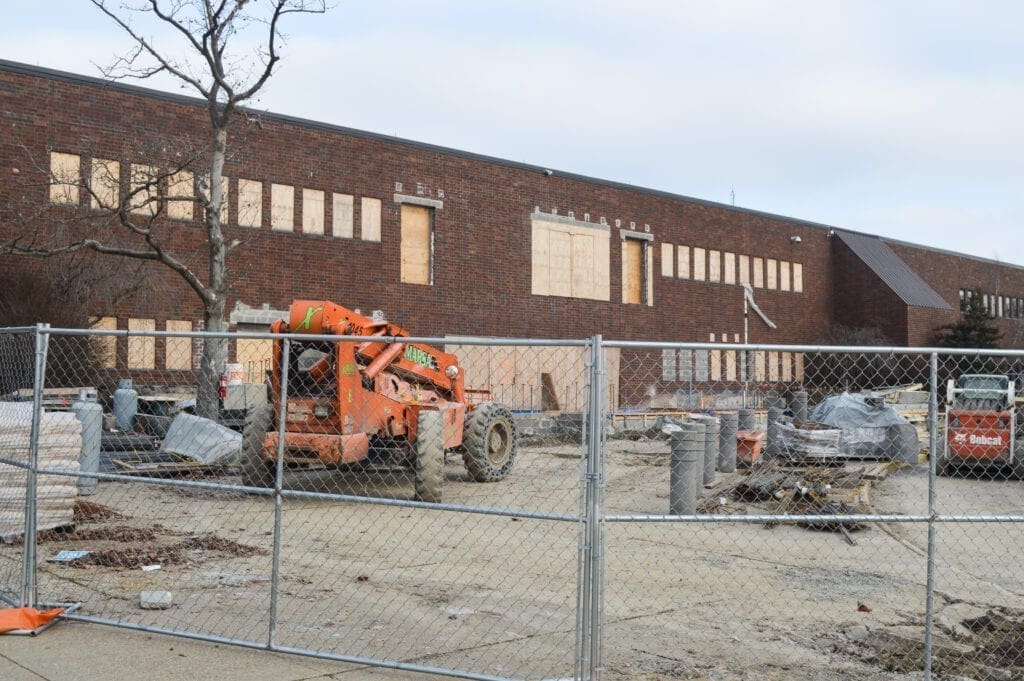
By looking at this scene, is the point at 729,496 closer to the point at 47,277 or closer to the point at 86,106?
the point at 47,277

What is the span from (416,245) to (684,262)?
41.6 feet

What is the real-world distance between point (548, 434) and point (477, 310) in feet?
22.9

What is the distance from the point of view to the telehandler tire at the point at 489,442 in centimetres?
1504

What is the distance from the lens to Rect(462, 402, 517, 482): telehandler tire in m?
15.0

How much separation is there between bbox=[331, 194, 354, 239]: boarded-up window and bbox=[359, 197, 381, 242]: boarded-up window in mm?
355

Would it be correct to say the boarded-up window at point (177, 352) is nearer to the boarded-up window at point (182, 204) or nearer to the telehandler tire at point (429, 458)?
the boarded-up window at point (182, 204)

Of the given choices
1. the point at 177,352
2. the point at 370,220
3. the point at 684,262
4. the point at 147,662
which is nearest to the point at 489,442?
the point at 177,352

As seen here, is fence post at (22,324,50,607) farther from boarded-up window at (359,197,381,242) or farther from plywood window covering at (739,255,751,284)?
plywood window covering at (739,255,751,284)

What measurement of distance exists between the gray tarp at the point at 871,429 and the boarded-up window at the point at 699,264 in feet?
49.0

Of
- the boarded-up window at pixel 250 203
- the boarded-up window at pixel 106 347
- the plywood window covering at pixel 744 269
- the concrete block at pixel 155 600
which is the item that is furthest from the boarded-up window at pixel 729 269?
the concrete block at pixel 155 600

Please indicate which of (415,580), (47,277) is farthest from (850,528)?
(47,277)

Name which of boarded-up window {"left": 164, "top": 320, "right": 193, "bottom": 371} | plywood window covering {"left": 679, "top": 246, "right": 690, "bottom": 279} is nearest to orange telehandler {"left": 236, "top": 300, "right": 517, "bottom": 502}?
boarded-up window {"left": 164, "top": 320, "right": 193, "bottom": 371}

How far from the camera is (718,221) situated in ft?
127

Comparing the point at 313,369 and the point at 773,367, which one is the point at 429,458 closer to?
the point at 313,369
